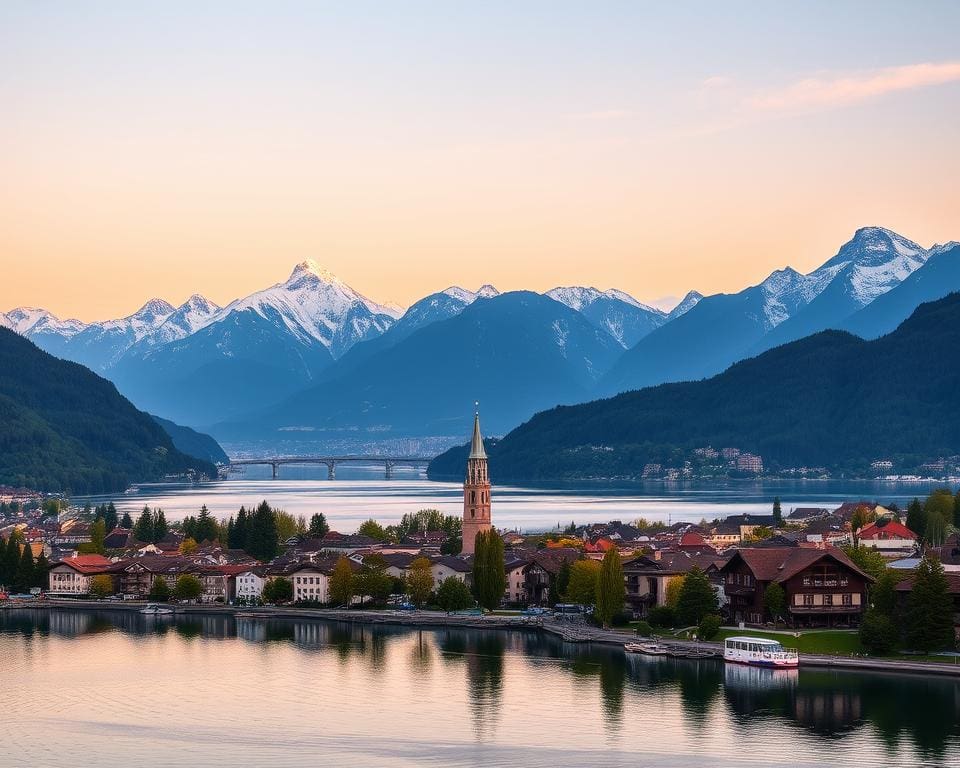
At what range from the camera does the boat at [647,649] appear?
62.4 m

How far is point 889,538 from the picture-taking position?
325 ft

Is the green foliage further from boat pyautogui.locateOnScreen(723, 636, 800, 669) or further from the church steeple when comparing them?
boat pyautogui.locateOnScreen(723, 636, 800, 669)

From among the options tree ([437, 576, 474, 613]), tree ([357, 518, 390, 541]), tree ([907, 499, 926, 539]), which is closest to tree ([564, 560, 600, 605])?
tree ([437, 576, 474, 613])

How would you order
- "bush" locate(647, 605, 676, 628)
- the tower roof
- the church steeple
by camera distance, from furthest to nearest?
the tower roof, the church steeple, "bush" locate(647, 605, 676, 628)

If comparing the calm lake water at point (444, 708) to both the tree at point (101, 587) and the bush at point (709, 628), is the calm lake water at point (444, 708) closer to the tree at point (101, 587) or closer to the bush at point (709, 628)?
the bush at point (709, 628)

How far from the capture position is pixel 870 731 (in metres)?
47.4

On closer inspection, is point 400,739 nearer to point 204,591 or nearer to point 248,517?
point 204,591

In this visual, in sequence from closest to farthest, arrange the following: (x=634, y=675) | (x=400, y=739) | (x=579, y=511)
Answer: (x=400, y=739)
(x=634, y=675)
(x=579, y=511)

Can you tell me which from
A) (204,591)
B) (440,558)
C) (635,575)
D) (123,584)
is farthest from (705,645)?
(123,584)

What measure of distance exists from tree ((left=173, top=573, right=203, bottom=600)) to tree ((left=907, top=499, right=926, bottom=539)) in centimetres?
3994

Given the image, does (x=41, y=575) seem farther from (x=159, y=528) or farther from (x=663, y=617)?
(x=663, y=617)

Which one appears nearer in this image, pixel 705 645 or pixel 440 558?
pixel 705 645

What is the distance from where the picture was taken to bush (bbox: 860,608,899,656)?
58.7 meters

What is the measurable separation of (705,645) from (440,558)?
27.1 meters
